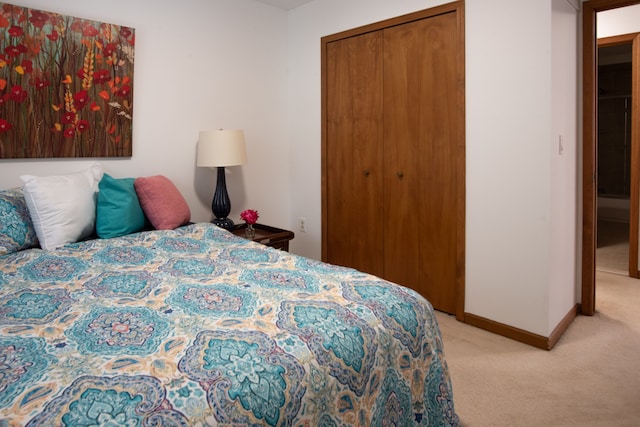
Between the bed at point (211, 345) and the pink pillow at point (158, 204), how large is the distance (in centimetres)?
56

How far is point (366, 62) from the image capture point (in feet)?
11.0

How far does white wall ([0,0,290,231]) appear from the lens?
295cm

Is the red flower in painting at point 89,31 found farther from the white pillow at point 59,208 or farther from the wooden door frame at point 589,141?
the wooden door frame at point 589,141

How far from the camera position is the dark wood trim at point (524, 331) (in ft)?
8.39

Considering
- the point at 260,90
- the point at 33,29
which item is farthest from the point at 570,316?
the point at 33,29

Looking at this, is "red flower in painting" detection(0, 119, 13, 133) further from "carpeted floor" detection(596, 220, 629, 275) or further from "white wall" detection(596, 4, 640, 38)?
"carpeted floor" detection(596, 220, 629, 275)

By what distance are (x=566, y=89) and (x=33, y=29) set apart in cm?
310

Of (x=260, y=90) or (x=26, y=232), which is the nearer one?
(x=26, y=232)

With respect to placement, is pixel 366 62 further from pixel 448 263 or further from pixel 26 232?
pixel 26 232

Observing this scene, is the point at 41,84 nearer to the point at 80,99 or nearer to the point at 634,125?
the point at 80,99

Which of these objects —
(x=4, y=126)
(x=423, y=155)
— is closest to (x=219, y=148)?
(x=4, y=126)

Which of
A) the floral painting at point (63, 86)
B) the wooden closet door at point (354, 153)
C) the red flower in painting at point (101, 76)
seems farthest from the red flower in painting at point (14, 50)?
the wooden closet door at point (354, 153)

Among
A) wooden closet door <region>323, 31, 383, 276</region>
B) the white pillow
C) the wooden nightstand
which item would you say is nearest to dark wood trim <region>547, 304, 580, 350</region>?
wooden closet door <region>323, 31, 383, 276</region>

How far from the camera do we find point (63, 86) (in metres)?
2.62
